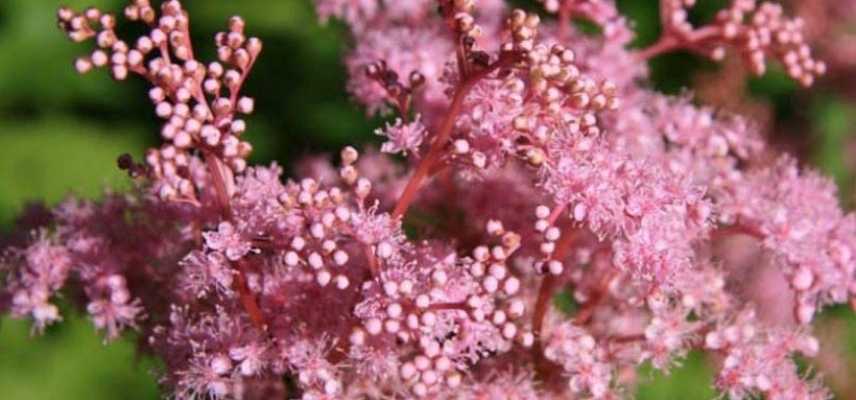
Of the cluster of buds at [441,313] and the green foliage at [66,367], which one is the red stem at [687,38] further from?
the green foliage at [66,367]

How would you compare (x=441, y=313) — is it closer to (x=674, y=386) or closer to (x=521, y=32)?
(x=521, y=32)

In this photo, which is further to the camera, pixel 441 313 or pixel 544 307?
pixel 544 307

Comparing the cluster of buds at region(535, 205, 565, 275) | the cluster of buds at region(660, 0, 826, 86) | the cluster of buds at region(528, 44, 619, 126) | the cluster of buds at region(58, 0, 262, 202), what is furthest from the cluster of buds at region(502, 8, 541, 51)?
the cluster of buds at region(660, 0, 826, 86)

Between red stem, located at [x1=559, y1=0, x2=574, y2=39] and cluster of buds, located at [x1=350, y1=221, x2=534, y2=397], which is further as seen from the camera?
red stem, located at [x1=559, y1=0, x2=574, y2=39]

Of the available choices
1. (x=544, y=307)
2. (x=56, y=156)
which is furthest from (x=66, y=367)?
(x=544, y=307)

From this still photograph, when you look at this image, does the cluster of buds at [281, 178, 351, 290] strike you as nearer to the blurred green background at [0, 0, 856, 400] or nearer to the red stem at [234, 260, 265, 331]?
the red stem at [234, 260, 265, 331]

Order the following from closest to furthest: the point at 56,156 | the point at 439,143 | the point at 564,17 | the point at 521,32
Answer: the point at 521,32 < the point at 439,143 < the point at 564,17 < the point at 56,156

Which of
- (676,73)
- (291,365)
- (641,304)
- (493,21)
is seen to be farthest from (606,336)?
(676,73)
